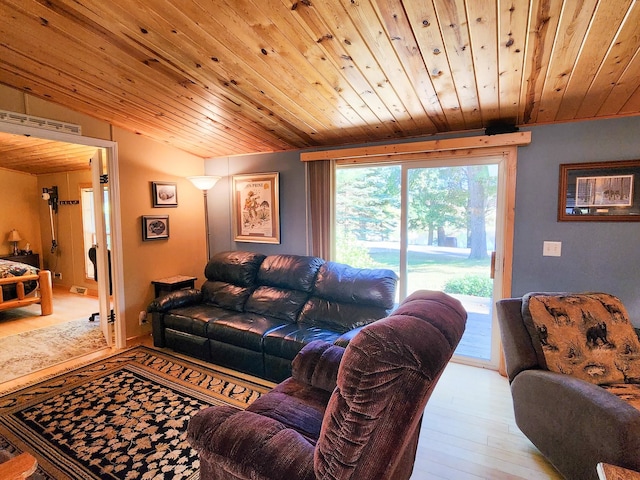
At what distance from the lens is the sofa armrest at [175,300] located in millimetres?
3430

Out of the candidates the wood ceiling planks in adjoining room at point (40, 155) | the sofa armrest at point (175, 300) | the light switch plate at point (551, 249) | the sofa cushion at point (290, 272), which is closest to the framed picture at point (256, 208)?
the sofa cushion at point (290, 272)

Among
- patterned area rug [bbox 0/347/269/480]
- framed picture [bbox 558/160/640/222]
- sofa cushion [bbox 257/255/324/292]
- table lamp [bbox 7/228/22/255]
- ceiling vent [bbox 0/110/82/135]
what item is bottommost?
patterned area rug [bbox 0/347/269/480]

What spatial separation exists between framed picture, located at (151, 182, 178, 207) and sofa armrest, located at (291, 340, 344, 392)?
2.98m

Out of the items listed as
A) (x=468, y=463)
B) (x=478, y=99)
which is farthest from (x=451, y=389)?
(x=478, y=99)

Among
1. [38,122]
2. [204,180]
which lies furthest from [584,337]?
[38,122]

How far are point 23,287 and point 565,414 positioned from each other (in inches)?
246

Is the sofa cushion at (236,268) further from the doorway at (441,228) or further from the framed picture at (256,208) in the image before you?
the doorway at (441,228)

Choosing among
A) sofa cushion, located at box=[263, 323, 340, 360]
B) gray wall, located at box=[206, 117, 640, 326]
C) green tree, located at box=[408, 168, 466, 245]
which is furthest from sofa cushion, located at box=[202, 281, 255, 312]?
gray wall, located at box=[206, 117, 640, 326]

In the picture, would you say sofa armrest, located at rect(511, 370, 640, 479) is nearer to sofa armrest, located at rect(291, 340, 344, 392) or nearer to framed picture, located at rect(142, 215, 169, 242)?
sofa armrest, located at rect(291, 340, 344, 392)

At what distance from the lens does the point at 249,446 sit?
1.18m

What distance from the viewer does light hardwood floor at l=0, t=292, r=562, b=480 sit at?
1.85m

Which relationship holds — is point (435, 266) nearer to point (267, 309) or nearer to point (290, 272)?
point (290, 272)

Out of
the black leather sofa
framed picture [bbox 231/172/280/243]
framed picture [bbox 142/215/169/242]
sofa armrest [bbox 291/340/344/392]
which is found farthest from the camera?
framed picture [bbox 231/172/280/243]

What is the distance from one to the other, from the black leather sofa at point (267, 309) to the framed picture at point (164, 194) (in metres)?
1.04
